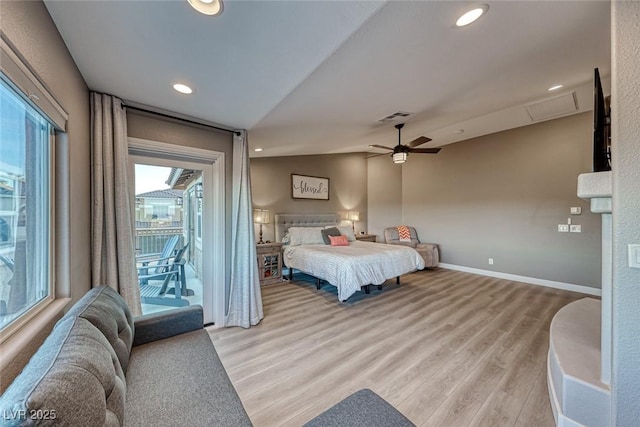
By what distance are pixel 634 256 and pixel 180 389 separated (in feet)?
7.81

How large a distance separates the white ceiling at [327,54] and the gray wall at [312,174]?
226cm

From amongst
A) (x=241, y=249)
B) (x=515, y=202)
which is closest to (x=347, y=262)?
(x=241, y=249)

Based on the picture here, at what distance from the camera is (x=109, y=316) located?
4.51ft

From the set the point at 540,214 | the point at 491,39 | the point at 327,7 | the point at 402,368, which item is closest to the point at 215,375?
the point at 402,368

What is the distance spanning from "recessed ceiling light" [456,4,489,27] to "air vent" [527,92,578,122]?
2.55 m

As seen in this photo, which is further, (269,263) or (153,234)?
(269,263)

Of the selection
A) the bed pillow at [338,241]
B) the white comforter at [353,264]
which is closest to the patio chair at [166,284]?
the white comforter at [353,264]

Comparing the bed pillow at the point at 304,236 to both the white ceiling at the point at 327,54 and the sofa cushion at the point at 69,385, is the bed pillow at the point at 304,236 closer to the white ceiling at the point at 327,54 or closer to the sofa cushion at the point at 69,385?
the white ceiling at the point at 327,54

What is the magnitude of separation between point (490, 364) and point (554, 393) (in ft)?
1.75

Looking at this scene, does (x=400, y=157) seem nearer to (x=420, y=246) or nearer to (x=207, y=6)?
(x=420, y=246)

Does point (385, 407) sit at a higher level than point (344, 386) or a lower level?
higher

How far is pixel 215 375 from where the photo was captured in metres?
1.42

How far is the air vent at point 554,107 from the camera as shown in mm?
3357

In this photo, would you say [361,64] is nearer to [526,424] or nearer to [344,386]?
[344,386]
